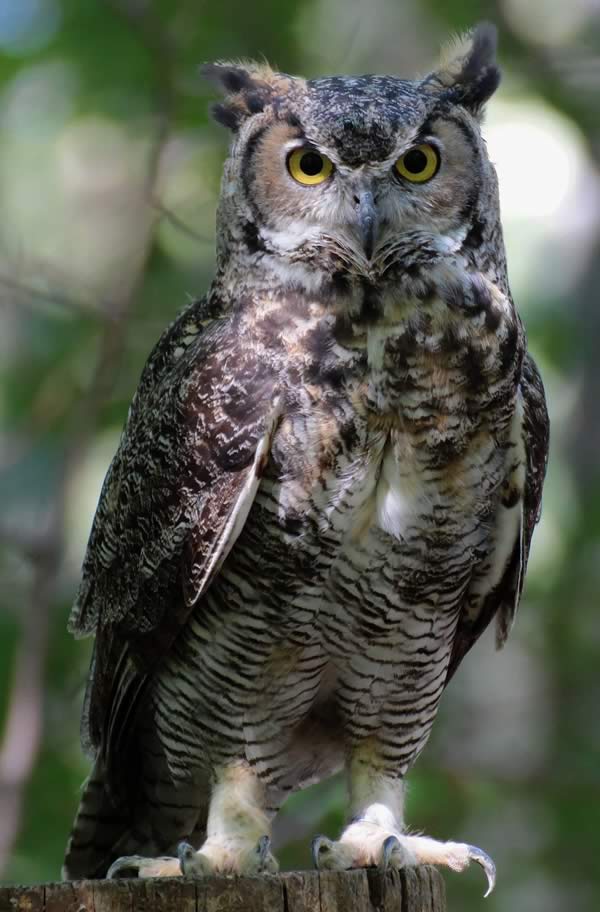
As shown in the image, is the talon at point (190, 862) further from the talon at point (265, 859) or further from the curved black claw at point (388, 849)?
the curved black claw at point (388, 849)

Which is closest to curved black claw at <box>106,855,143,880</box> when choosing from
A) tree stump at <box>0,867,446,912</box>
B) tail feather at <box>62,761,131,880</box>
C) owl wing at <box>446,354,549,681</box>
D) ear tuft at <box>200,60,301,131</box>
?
tail feather at <box>62,761,131,880</box>

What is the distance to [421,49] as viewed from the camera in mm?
6613

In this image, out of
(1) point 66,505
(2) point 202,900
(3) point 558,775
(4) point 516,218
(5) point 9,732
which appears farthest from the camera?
(3) point 558,775

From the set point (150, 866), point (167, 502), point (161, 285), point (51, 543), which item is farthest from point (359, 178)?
point (161, 285)

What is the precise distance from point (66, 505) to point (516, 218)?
1.77 m

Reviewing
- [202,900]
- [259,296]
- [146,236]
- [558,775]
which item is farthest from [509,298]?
[558,775]

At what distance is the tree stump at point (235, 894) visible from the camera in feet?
6.14

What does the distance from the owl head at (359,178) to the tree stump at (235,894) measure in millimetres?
1190

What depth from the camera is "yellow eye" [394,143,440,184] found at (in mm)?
2646

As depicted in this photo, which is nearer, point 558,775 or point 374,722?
point 374,722

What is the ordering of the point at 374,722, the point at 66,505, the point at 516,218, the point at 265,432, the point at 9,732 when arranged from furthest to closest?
the point at 516,218 → the point at 66,505 → the point at 9,732 → the point at 374,722 → the point at 265,432

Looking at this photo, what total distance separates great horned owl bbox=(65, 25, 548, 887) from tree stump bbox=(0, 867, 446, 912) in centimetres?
34

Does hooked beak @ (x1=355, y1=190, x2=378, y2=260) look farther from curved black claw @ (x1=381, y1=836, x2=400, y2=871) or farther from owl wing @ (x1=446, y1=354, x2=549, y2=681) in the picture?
curved black claw @ (x1=381, y1=836, x2=400, y2=871)

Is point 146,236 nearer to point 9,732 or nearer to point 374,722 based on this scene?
point 9,732
